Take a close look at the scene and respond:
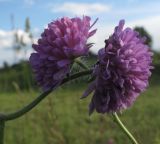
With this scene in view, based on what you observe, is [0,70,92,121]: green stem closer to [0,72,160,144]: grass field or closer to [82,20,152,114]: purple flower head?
[82,20,152,114]: purple flower head

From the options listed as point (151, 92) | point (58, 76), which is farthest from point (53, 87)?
point (151, 92)

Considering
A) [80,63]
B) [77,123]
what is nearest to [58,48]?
[80,63]

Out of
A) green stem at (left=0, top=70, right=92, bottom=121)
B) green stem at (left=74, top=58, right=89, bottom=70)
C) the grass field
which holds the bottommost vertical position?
the grass field

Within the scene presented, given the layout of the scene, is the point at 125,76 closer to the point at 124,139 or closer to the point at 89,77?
the point at 89,77

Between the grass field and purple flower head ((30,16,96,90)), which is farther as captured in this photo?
the grass field

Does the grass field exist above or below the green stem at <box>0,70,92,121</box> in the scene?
below

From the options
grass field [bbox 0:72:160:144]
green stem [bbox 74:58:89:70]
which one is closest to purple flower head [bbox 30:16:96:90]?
green stem [bbox 74:58:89:70]
